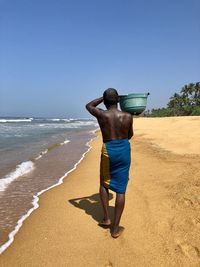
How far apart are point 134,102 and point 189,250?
6.85 ft

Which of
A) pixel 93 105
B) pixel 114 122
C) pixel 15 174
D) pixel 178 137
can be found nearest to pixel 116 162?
pixel 114 122

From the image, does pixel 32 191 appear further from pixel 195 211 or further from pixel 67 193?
pixel 195 211

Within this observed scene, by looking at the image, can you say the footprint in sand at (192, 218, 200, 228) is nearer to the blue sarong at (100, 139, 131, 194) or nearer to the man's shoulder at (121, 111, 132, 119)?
the blue sarong at (100, 139, 131, 194)

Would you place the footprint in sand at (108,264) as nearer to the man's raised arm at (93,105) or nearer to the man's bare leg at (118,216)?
the man's bare leg at (118,216)

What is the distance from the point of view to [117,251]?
12.5 ft

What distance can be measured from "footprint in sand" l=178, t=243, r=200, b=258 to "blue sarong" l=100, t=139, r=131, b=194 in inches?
41.7

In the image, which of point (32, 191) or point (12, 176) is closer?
point (32, 191)

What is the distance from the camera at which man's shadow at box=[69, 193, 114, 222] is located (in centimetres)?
513

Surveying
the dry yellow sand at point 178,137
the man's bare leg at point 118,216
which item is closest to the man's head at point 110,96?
the man's bare leg at point 118,216

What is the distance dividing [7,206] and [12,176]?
283 cm

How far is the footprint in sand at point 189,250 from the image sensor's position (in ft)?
11.8

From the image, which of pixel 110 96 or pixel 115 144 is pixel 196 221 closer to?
pixel 115 144

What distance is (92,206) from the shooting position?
5617 mm

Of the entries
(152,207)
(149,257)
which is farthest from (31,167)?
(149,257)
